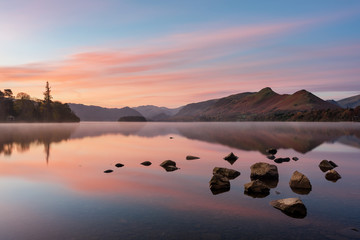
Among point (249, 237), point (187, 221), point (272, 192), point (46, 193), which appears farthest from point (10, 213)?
point (272, 192)

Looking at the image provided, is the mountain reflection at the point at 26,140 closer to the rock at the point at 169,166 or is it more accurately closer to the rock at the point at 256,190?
the rock at the point at 169,166

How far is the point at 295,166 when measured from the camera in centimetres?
3169

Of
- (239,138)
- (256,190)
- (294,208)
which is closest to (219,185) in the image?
(256,190)

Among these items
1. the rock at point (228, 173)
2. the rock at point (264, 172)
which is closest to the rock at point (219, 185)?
the rock at point (228, 173)

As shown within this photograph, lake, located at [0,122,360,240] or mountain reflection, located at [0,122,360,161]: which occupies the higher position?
lake, located at [0,122,360,240]

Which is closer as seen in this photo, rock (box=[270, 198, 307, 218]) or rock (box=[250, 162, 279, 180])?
rock (box=[270, 198, 307, 218])

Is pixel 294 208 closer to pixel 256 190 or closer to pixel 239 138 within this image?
pixel 256 190

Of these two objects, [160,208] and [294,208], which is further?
[160,208]

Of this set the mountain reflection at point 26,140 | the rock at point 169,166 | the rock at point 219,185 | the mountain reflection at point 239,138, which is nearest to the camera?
the rock at point 219,185

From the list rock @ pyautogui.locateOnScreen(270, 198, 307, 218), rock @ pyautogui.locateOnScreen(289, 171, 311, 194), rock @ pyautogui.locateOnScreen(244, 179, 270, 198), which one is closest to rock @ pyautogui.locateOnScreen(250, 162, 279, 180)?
rock @ pyautogui.locateOnScreen(289, 171, 311, 194)

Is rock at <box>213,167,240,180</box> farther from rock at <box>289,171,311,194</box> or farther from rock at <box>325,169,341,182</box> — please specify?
rock at <box>325,169,341,182</box>

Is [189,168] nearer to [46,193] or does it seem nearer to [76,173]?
[76,173]

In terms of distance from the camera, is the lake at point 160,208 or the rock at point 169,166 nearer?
the lake at point 160,208

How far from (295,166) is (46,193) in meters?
26.8
